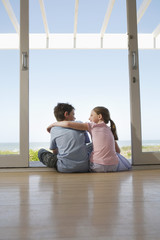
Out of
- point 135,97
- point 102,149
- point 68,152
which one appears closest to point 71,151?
point 68,152

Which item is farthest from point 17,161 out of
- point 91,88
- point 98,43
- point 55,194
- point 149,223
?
point 91,88

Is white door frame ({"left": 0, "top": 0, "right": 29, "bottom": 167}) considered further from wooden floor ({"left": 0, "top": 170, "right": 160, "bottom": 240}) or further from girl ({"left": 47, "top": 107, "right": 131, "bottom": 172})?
wooden floor ({"left": 0, "top": 170, "right": 160, "bottom": 240})

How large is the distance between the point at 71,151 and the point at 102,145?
0.31 meters

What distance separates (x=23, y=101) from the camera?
2.69 meters

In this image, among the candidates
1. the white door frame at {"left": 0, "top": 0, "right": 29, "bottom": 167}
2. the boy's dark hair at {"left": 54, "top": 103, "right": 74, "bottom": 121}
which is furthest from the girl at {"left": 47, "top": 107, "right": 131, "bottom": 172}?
the white door frame at {"left": 0, "top": 0, "right": 29, "bottom": 167}

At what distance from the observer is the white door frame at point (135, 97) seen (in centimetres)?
271

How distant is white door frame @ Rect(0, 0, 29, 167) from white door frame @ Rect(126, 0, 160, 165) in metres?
1.12

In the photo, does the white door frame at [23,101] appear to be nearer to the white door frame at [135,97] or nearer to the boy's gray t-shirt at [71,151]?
the boy's gray t-shirt at [71,151]

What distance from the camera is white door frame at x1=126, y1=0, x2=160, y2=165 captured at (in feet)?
8.90

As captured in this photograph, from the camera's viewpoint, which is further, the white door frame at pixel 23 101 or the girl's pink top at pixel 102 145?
the white door frame at pixel 23 101

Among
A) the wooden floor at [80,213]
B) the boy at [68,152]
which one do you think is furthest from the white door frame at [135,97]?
the wooden floor at [80,213]

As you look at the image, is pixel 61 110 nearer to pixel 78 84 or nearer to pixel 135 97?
pixel 135 97

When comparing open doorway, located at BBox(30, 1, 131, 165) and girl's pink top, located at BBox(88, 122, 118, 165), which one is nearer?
girl's pink top, located at BBox(88, 122, 118, 165)

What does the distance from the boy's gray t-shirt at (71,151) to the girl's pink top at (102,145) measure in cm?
10
